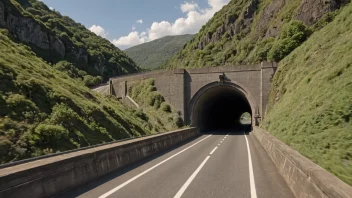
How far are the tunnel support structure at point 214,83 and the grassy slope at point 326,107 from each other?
6.21 metres

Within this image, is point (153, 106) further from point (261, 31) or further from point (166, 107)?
point (261, 31)

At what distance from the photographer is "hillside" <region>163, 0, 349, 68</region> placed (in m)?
43.6

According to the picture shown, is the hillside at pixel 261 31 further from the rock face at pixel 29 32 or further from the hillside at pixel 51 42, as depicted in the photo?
the rock face at pixel 29 32

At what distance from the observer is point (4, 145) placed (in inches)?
496

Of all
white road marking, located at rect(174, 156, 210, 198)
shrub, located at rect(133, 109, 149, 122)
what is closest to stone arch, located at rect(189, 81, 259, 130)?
shrub, located at rect(133, 109, 149, 122)

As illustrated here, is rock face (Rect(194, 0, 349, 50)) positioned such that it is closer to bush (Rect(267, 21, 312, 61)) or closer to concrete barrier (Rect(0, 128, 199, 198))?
bush (Rect(267, 21, 312, 61))

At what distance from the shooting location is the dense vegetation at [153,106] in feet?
131

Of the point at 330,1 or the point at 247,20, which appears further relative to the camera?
the point at 247,20

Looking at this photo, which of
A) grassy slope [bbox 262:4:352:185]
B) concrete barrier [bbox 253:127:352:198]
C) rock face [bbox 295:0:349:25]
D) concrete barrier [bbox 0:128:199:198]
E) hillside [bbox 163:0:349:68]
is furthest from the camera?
rock face [bbox 295:0:349:25]

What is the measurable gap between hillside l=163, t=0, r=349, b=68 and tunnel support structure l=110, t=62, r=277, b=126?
4.20 metres

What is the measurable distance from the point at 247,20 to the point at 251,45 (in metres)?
20.8

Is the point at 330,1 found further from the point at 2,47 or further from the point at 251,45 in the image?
the point at 2,47

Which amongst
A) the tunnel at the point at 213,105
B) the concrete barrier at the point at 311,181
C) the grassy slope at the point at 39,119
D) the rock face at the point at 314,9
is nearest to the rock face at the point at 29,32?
the grassy slope at the point at 39,119

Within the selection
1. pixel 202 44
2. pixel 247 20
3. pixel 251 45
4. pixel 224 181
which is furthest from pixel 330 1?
pixel 202 44
